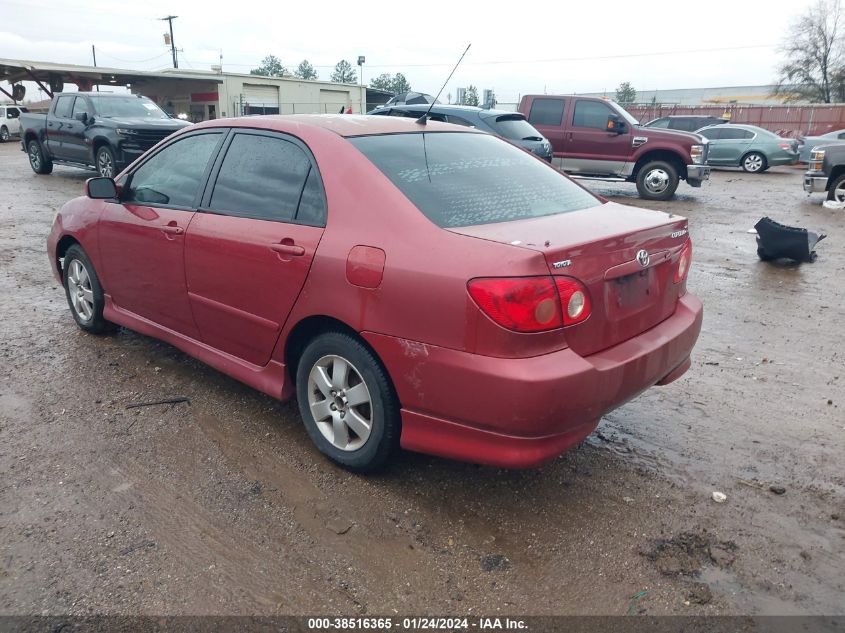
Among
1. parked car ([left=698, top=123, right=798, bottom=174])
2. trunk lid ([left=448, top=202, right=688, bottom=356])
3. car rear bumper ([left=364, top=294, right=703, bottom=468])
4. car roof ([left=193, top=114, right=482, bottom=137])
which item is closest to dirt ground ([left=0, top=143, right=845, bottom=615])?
car rear bumper ([left=364, top=294, right=703, bottom=468])

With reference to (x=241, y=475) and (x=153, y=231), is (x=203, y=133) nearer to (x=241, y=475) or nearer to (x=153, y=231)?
(x=153, y=231)

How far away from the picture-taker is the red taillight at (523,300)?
259cm

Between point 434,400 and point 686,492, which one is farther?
point 686,492

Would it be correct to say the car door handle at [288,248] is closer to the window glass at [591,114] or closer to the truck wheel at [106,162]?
the truck wheel at [106,162]

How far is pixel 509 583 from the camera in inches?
102

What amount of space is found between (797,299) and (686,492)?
13.7 ft

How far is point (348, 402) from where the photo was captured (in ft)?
10.5

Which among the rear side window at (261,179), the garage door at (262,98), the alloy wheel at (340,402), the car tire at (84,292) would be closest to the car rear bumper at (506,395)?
the alloy wheel at (340,402)

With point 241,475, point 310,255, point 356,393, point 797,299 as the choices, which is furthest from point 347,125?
point 797,299

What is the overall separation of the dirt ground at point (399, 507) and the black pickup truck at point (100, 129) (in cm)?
931

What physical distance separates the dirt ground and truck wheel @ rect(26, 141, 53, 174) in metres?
13.5

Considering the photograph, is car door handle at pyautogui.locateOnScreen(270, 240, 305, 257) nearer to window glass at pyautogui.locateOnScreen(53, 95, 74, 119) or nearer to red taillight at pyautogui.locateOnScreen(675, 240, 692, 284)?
red taillight at pyautogui.locateOnScreen(675, 240, 692, 284)

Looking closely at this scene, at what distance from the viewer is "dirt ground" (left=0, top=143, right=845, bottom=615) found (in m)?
A: 2.54

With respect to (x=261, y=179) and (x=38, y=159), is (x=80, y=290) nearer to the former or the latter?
(x=261, y=179)
